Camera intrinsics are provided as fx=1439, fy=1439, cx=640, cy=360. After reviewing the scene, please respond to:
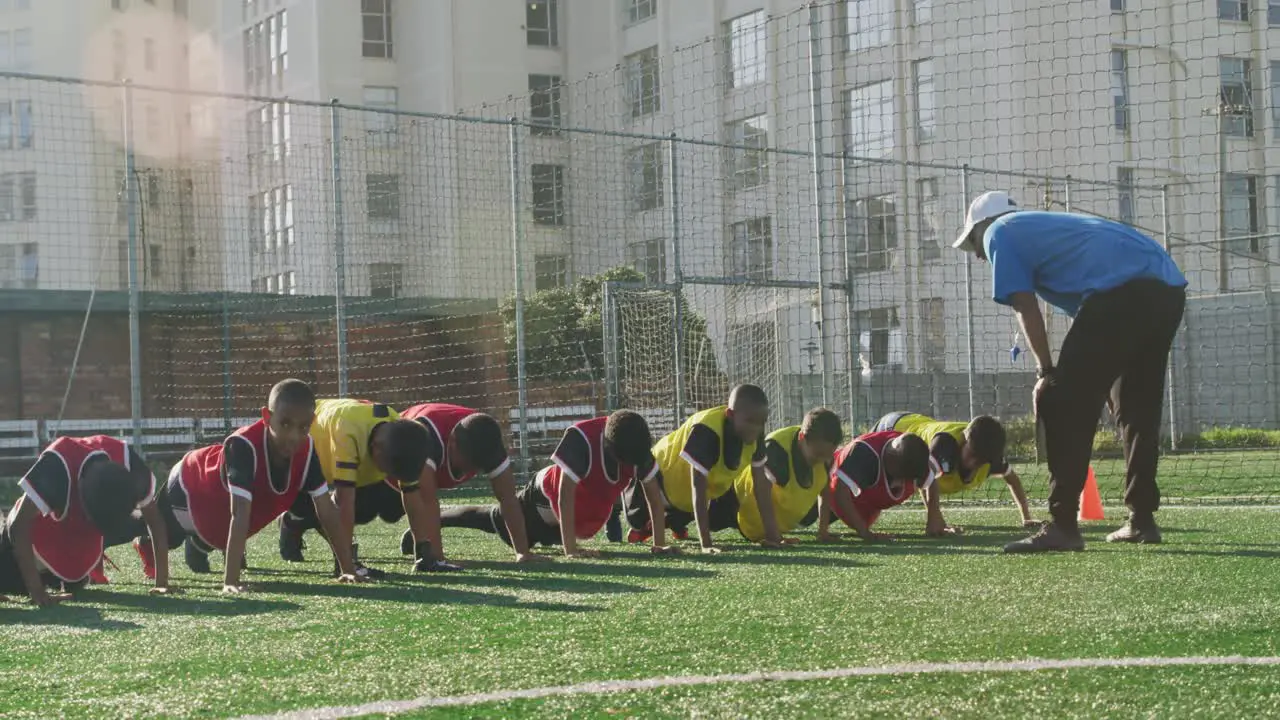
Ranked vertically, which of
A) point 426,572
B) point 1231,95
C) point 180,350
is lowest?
point 426,572

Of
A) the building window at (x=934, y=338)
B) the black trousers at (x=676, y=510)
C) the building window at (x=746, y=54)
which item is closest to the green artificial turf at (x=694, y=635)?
the black trousers at (x=676, y=510)

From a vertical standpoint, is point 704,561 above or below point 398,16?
below

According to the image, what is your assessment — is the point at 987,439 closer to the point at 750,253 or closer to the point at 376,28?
the point at 750,253

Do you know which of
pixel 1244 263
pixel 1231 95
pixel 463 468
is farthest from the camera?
pixel 1244 263

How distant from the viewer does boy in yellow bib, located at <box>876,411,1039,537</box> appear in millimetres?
8578

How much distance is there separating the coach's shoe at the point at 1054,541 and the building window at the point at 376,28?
35.5 meters

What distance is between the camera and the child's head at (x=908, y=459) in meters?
8.36

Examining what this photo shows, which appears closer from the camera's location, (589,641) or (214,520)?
(589,641)

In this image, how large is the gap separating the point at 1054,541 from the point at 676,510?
9.15 ft

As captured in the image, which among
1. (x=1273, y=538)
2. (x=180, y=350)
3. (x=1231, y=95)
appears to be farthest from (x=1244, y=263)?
(x=1273, y=538)

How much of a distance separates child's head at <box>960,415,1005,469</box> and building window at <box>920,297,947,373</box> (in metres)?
11.6

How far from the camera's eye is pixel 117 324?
22562 mm

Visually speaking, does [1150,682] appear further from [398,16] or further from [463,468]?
[398,16]

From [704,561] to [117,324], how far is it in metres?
17.4
